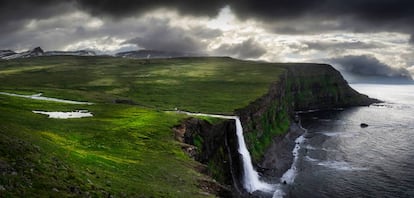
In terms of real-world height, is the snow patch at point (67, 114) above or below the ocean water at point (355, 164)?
above

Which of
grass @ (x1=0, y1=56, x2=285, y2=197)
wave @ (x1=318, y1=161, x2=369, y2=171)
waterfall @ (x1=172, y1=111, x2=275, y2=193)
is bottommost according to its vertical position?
wave @ (x1=318, y1=161, x2=369, y2=171)

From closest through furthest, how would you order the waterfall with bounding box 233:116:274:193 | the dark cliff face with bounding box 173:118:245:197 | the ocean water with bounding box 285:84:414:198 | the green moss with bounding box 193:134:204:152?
the dark cliff face with bounding box 173:118:245:197, the green moss with bounding box 193:134:204:152, the waterfall with bounding box 233:116:274:193, the ocean water with bounding box 285:84:414:198

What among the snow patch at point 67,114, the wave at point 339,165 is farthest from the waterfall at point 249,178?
the snow patch at point 67,114

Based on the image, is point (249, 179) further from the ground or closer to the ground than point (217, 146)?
closer to the ground

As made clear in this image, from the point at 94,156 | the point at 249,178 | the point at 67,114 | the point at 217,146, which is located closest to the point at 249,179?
the point at 249,178

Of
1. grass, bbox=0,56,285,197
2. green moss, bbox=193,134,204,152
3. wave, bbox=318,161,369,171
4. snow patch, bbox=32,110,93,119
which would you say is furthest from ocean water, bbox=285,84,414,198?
snow patch, bbox=32,110,93,119

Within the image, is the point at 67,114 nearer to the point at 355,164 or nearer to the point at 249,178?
the point at 249,178

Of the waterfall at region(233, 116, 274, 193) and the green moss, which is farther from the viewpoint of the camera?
the waterfall at region(233, 116, 274, 193)

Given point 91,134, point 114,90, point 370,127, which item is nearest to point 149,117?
point 91,134

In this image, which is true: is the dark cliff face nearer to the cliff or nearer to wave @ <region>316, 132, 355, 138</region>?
the cliff

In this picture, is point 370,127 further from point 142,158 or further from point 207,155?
point 142,158

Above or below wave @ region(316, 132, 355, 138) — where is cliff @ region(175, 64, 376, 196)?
above

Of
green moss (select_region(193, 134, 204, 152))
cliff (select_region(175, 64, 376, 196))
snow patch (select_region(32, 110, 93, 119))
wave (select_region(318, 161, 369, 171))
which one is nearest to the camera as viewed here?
green moss (select_region(193, 134, 204, 152))

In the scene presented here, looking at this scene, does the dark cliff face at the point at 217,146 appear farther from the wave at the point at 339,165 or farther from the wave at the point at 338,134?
the wave at the point at 338,134
